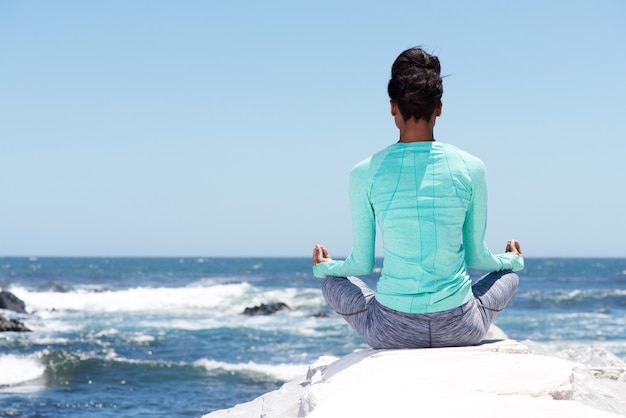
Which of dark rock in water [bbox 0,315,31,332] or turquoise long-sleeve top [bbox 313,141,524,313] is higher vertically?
turquoise long-sleeve top [bbox 313,141,524,313]

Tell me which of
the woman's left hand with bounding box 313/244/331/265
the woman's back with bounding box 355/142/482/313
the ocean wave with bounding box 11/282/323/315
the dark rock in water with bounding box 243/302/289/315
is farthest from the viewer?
the ocean wave with bounding box 11/282/323/315

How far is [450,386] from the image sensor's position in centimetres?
286

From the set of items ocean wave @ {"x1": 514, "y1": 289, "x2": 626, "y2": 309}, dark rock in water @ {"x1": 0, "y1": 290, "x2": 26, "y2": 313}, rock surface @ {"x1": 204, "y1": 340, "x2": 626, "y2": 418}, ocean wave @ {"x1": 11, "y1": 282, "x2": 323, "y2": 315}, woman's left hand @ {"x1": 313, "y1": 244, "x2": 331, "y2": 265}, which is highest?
woman's left hand @ {"x1": 313, "y1": 244, "x2": 331, "y2": 265}

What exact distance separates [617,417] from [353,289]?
142 centimetres

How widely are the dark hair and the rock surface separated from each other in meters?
1.14

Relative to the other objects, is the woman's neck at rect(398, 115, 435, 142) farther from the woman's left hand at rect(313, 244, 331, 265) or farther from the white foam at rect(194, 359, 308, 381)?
the white foam at rect(194, 359, 308, 381)

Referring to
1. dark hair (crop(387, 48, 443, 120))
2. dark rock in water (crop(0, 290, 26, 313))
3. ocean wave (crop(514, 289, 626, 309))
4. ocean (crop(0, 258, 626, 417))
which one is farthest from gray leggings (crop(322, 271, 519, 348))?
ocean wave (crop(514, 289, 626, 309))

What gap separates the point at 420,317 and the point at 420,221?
1.48 feet

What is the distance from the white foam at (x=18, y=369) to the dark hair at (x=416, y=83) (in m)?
9.26

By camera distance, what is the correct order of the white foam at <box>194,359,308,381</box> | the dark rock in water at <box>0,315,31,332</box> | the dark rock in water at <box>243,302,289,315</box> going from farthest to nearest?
the dark rock in water at <box>243,302,289,315</box>, the dark rock in water at <box>0,315,31,332</box>, the white foam at <box>194,359,308,381</box>

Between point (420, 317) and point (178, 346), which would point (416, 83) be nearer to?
point (420, 317)

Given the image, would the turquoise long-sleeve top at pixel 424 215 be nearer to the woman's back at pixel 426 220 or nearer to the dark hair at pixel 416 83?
the woman's back at pixel 426 220

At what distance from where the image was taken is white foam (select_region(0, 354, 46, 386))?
10888 millimetres

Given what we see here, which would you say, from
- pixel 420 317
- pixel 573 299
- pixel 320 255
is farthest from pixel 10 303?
pixel 420 317
